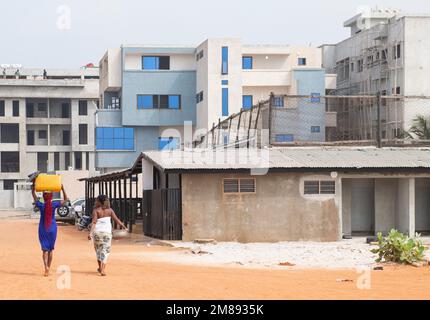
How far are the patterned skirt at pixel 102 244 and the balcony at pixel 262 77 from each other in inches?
1970

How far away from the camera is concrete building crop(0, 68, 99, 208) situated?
91.8 meters

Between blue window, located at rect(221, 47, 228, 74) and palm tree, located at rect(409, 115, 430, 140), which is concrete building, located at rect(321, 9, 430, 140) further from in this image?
blue window, located at rect(221, 47, 228, 74)

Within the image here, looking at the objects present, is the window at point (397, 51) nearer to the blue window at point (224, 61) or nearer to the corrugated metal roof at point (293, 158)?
the blue window at point (224, 61)

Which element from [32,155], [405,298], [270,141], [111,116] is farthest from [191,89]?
[405,298]

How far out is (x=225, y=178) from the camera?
1169 inches

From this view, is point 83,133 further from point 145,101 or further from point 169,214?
point 169,214

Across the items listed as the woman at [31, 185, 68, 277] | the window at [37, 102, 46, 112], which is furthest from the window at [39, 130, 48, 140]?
the woman at [31, 185, 68, 277]

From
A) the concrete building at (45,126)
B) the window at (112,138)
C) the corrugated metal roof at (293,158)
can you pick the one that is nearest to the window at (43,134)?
the concrete building at (45,126)

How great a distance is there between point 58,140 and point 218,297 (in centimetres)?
8353

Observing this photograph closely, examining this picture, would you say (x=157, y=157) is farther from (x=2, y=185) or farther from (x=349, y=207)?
(x=2, y=185)

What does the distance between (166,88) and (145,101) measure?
6.20 feet

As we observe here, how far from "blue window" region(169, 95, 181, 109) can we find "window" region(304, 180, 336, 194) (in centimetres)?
4126

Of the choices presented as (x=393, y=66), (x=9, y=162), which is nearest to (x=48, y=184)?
(x=393, y=66)

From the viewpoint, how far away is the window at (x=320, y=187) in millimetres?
30391
